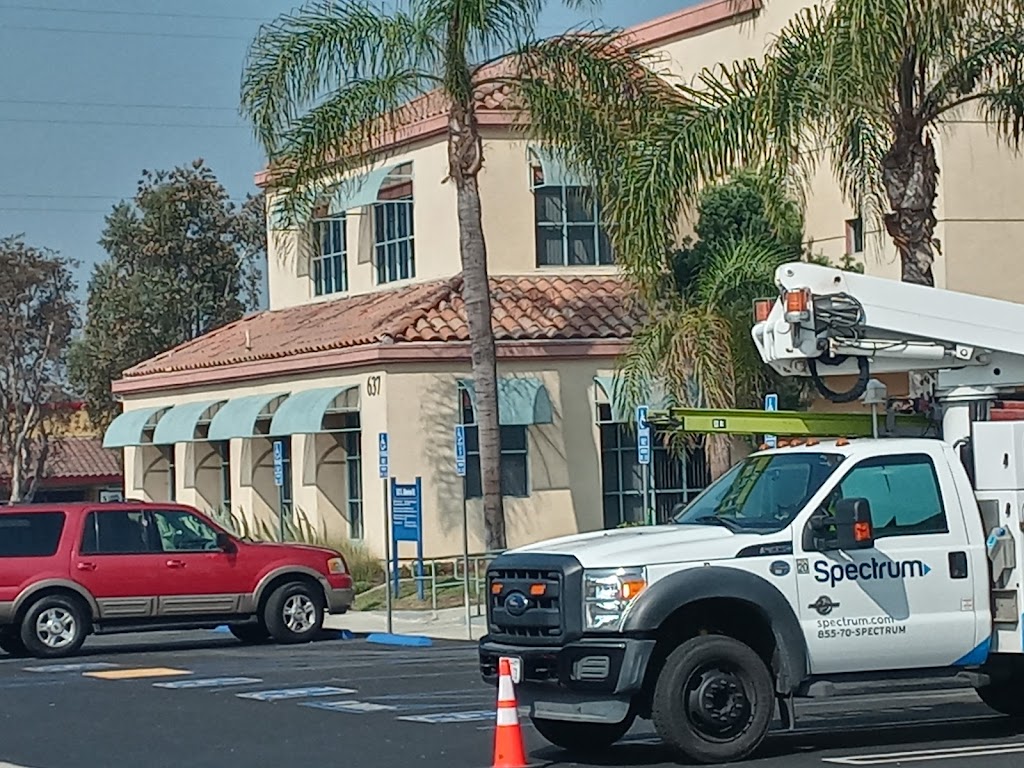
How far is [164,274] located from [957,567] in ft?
154

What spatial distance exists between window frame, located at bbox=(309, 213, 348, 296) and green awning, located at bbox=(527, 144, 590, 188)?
5750 mm

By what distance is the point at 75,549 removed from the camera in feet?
74.8

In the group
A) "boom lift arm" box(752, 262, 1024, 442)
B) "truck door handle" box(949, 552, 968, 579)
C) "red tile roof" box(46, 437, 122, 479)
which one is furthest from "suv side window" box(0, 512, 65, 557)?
"red tile roof" box(46, 437, 122, 479)

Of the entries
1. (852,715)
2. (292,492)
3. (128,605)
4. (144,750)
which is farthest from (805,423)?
(292,492)

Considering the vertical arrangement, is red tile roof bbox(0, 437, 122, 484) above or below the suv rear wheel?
above

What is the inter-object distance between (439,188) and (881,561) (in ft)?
77.5

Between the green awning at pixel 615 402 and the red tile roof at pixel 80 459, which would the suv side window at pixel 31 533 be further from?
the red tile roof at pixel 80 459

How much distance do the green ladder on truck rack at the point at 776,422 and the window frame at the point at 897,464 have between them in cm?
76

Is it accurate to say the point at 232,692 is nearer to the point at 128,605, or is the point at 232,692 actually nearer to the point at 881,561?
Answer: the point at 128,605

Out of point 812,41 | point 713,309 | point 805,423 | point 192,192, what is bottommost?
point 805,423

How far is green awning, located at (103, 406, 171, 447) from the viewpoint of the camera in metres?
40.7

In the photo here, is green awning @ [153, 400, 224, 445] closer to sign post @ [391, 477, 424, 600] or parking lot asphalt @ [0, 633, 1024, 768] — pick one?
sign post @ [391, 477, 424, 600]

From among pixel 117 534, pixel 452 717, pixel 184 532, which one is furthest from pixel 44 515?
pixel 452 717

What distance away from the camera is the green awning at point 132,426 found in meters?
40.7
